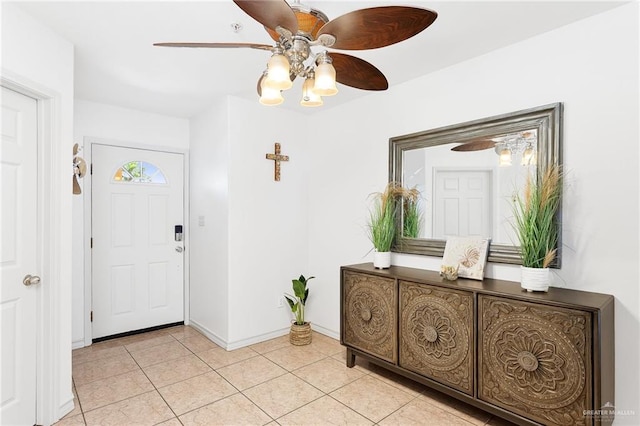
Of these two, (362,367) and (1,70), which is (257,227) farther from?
(1,70)

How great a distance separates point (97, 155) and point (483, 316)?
387 centimetres

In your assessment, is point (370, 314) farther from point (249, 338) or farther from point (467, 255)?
point (249, 338)

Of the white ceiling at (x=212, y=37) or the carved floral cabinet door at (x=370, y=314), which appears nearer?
the white ceiling at (x=212, y=37)

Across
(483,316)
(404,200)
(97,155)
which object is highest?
(97,155)

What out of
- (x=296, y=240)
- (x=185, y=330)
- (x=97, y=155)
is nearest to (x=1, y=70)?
(x=97, y=155)

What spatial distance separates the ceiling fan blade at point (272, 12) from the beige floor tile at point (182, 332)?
3.44 metres

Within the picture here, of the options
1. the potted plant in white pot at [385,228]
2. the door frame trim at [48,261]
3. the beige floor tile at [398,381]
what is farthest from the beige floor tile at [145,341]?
the potted plant in white pot at [385,228]

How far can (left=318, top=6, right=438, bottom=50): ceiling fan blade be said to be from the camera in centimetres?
124

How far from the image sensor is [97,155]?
3.67 m

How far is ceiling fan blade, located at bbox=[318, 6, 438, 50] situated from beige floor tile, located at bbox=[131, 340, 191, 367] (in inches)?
120

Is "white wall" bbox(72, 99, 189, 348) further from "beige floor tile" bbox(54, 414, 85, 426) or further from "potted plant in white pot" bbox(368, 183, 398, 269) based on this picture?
"potted plant in white pot" bbox(368, 183, 398, 269)

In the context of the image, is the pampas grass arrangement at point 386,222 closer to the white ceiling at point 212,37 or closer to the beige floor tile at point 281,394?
the white ceiling at point 212,37

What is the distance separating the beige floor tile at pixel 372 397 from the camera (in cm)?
234

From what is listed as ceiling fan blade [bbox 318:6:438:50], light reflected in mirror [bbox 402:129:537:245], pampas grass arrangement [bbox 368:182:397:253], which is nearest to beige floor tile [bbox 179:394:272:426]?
pampas grass arrangement [bbox 368:182:397:253]
